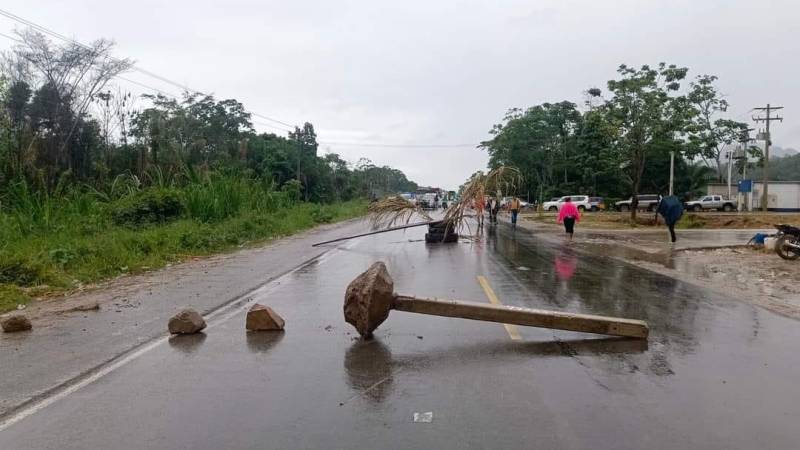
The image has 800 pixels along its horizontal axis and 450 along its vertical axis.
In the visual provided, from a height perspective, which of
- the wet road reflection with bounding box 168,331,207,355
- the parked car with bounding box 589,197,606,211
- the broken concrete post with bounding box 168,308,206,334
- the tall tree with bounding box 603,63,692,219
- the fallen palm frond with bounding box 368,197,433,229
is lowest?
the parked car with bounding box 589,197,606,211

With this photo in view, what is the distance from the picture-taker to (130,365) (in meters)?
6.30

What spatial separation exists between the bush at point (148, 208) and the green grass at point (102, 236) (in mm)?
201

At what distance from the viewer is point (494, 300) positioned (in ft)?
31.7

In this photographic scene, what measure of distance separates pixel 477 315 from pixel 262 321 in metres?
2.59

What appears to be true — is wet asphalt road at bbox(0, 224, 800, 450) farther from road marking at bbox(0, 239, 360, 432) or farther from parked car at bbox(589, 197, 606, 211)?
parked car at bbox(589, 197, 606, 211)

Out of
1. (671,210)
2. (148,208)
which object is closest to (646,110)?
(671,210)

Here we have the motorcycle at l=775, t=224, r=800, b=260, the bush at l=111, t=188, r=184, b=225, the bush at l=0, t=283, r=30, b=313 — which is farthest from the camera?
the bush at l=111, t=188, r=184, b=225

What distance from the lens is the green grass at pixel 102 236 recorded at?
40.1 ft

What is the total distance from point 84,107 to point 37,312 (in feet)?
83.4

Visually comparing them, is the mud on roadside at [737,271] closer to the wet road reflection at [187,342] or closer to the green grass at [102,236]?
the wet road reflection at [187,342]

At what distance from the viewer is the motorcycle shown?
1634 cm

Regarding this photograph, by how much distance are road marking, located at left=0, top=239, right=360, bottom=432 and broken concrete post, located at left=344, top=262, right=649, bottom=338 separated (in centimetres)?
218

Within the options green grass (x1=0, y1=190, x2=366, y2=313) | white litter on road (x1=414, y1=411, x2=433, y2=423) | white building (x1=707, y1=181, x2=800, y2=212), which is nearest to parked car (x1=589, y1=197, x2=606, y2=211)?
white building (x1=707, y1=181, x2=800, y2=212)

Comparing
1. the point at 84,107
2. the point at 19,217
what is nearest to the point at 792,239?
the point at 19,217
